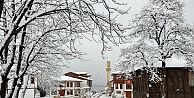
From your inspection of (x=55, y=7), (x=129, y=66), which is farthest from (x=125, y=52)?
(x=55, y=7)

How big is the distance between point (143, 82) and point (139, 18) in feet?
31.8

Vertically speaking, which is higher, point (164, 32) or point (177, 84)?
point (164, 32)

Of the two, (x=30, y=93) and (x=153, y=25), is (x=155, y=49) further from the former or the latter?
(x=30, y=93)

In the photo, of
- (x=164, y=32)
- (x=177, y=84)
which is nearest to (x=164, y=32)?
(x=164, y=32)

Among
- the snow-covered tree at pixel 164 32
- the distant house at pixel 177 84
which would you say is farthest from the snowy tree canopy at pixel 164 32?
the distant house at pixel 177 84

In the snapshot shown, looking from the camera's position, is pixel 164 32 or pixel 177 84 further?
pixel 177 84

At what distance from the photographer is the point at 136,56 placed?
66.6ft

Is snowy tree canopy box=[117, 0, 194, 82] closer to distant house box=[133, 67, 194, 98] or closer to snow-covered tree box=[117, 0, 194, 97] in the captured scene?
snow-covered tree box=[117, 0, 194, 97]

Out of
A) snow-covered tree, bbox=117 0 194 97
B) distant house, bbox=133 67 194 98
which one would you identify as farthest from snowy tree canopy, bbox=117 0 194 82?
distant house, bbox=133 67 194 98

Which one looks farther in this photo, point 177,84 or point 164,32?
point 177,84

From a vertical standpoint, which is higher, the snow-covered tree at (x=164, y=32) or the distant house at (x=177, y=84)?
the snow-covered tree at (x=164, y=32)

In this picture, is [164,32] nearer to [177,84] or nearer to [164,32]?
[164,32]

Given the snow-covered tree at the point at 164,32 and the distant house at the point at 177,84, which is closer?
the snow-covered tree at the point at 164,32

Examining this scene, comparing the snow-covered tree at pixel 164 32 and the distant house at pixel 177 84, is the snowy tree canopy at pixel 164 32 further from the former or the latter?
the distant house at pixel 177 84
